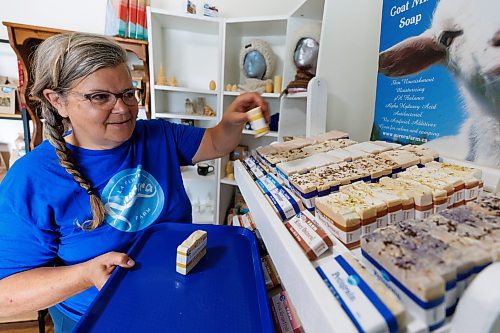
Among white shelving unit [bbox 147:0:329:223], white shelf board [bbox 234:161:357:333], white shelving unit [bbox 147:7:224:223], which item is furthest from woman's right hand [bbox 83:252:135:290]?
white shelving unit [bbox 147:7:224:223]

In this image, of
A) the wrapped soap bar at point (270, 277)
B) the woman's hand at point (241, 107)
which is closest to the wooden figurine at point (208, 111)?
the woman's hand at point (241, 107)

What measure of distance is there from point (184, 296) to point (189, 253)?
8 centimetres

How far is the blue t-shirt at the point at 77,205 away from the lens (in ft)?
2.37

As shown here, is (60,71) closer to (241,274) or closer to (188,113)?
(241,274)

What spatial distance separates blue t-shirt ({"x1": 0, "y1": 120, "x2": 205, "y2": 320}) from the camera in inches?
28.5

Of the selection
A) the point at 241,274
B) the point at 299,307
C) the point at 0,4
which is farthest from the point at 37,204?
the point at 0,4

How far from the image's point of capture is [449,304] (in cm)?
28

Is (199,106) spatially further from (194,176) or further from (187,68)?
(194,176)

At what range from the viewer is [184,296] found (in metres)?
0.52

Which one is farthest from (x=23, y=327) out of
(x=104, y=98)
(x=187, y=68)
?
(x=187, y=68)

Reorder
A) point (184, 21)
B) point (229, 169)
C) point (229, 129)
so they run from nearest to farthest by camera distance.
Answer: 1. point (229, 129)
2. point (184, 21)
3. point (229, 169)

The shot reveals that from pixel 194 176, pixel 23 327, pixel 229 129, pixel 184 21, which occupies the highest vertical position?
pixel 184 21

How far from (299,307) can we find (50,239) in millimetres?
A: 748

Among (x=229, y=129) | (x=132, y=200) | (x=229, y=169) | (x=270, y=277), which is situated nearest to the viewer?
(x=270, y=277)
